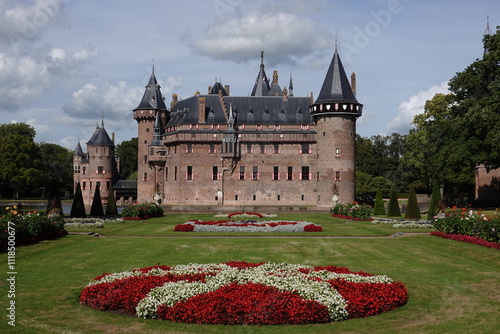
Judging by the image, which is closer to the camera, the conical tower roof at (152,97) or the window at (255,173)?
the window at (255,173)

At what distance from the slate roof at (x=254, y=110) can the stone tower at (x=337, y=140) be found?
5269mm

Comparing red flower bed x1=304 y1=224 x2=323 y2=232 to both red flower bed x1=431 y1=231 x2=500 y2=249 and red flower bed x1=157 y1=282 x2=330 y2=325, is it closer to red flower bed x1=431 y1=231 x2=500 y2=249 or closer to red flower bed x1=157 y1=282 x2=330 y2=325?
red flower bed x1=431 y1=231 x2=500 y2=249

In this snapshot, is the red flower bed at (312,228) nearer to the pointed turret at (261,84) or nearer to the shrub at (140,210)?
the shrub at (140,210)

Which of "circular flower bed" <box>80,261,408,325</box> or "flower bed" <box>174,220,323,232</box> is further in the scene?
"flower bed" <box>174,220,323,232</box>

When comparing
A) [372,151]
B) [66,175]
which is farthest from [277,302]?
[66,175]

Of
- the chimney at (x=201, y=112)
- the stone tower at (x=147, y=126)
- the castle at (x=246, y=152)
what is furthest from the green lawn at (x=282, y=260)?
the stone tower at (x=147, y=126)

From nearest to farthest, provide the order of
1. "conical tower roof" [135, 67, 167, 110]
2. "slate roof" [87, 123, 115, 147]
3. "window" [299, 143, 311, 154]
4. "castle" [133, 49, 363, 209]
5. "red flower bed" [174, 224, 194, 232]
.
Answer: "red flower bed" [174, 224, 194, 232], "castle" [133, 49, 363, 209], "window" [299, 143, 311, 154], "conical tower roof" [135, 67, 167, 110], "slate roof" [87, 123, 115, 147]

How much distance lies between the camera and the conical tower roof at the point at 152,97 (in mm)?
65688

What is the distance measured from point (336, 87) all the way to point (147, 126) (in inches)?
1023

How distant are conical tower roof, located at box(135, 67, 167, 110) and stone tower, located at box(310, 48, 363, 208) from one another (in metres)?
22.2

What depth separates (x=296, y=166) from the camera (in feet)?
195

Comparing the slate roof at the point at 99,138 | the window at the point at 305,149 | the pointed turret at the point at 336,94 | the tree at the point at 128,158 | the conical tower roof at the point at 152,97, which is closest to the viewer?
the pointed turret at the point at 336,94

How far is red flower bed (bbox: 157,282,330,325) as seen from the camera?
944 centimetres

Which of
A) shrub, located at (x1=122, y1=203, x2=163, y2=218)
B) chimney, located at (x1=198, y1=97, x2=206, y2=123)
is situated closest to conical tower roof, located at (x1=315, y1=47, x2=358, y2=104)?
chimney, located at (x1=198, y1=97, x2=206, y2=123)
